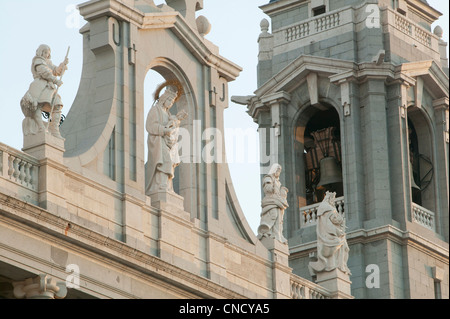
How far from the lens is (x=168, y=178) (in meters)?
41.3

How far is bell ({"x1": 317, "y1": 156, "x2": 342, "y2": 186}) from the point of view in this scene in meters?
57.9

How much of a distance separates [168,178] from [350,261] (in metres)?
15.0

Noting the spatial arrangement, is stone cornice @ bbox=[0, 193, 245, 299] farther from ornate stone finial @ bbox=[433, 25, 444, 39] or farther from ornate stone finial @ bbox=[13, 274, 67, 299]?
ornate stone finial @ bbox=[433, 25, 444, 39]

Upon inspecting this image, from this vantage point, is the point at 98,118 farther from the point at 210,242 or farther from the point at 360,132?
the point at 360,132

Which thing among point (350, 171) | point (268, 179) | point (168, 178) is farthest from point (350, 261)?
point (168, 178)

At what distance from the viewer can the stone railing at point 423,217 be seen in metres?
56.8

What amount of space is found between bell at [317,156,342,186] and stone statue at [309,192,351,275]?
1135 centimetres

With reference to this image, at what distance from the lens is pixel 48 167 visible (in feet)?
122

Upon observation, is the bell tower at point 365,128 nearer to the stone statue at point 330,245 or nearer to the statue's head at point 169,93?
the stone statue at point 330,245

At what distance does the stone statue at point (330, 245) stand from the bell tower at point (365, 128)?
7.89 meters

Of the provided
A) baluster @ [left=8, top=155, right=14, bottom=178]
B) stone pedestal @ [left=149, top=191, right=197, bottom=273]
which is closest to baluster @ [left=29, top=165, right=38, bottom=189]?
baluster @ [left=8, top=155, right=14, bottom=178]

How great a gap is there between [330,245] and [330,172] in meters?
12.1
